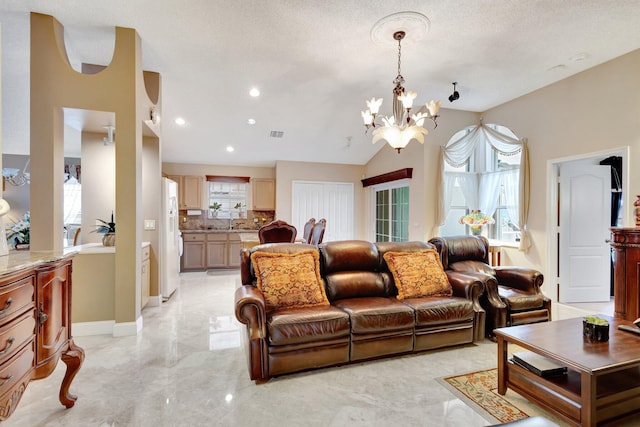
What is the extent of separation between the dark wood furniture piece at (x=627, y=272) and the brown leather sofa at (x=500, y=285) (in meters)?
0.84

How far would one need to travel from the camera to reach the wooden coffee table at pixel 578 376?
5.63ft

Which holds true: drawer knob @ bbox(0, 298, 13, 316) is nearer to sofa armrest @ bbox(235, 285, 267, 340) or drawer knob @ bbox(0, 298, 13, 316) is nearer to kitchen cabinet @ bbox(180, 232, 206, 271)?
sofa armrest @ bbox(235, 285, 267, 340)

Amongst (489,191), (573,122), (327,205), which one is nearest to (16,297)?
(573,122)

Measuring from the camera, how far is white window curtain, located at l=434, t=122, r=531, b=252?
4.68m

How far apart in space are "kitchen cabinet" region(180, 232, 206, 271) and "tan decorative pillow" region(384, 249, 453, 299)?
188 inches

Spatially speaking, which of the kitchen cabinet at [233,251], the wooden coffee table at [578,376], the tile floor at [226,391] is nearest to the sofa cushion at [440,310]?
the tile floor at [226,391]

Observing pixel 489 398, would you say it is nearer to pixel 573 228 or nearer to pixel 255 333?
pixel 255 333

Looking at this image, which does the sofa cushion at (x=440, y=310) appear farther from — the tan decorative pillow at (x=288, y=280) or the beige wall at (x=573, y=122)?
the beige wall at (x=573, y=122)

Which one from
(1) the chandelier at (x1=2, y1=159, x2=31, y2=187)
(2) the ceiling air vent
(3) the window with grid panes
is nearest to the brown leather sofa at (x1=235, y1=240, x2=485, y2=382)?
(3) the window with grid panes

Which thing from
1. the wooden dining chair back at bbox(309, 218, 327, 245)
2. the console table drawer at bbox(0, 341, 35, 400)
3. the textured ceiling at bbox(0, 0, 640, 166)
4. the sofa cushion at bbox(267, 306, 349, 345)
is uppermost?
the textured ceiling at bbox(0, 0, 640, 166)

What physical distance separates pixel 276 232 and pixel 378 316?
2.18 meters

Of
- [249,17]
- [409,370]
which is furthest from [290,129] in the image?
[409,370]

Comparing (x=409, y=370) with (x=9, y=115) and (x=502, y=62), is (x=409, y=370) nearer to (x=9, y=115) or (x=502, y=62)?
(x=502, y=62)

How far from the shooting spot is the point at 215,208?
291 inches
